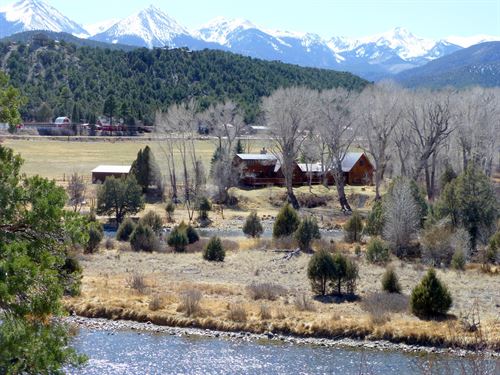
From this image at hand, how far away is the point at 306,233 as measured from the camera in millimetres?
37719

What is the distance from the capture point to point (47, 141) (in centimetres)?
9350

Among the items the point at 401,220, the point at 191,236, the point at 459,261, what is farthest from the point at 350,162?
the point at 459,261

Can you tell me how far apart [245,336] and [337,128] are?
35.7 m

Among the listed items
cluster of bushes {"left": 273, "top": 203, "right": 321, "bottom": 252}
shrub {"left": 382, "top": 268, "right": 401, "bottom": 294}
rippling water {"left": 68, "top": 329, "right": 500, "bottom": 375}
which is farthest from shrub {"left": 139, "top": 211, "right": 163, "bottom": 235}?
rippling water {"left": 68, "top": 329, "right": 500, "bottom": 375}

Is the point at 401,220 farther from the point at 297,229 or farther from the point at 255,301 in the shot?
the point at 255,301

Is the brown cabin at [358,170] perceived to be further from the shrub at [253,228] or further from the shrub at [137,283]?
the shrub at [137,283]

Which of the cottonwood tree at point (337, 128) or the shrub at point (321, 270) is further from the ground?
the cottonwood tree at point (337, 128)

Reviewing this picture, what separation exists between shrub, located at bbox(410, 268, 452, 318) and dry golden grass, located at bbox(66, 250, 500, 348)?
46 centimetres

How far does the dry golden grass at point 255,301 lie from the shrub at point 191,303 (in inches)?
5.4

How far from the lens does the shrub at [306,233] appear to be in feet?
124

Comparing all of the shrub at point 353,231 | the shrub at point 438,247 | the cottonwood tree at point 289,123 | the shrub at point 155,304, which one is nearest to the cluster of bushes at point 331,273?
the shrub at point 155,304

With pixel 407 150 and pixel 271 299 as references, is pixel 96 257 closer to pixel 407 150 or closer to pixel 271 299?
pixel 271 299

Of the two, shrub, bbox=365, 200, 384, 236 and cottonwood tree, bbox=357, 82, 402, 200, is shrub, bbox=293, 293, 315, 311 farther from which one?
cottonwood tree, bbox=357, 82, 402, 200

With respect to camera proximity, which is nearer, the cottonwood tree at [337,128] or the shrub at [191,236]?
the shrub at [191,236]
